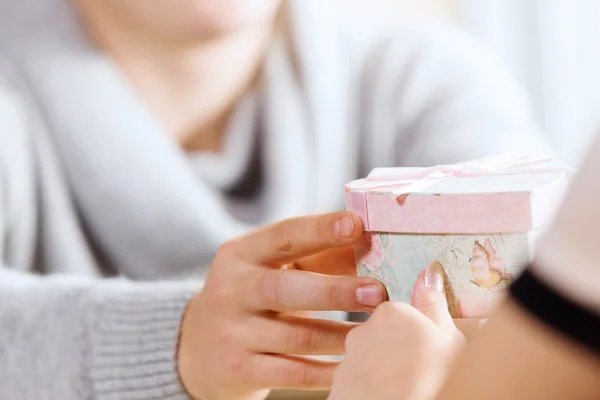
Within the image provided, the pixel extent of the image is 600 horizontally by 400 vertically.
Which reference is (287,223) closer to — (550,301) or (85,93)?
(550,301)

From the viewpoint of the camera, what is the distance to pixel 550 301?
198 mm

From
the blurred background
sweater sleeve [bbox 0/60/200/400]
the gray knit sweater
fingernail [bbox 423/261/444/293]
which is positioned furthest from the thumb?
the blurred background

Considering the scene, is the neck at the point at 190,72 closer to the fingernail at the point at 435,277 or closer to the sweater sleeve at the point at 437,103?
the sweater sleeve at the point at 437,103

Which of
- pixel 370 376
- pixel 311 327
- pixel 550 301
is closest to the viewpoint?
pixel 550 301

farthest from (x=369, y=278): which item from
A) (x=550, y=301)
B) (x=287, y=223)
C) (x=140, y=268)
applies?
(x=140, y=268)

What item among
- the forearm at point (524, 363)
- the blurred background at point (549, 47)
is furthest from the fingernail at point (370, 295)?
the blurred background at point (549, 47)

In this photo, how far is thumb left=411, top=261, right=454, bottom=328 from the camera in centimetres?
32

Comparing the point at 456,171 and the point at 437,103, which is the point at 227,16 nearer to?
the point at 437,103

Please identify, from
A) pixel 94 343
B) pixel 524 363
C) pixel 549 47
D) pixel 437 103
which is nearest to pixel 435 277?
pixel 524 363

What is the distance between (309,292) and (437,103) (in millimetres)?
410

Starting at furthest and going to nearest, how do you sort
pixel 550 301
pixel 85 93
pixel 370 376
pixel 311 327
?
1. pixel 85 93
2. pixel 311 327
3. pixel 370 376
4. pixel 550 301

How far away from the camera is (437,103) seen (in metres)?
0.74

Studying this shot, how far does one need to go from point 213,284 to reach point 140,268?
32 centimetres

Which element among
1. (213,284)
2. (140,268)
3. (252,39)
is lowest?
(140,268)
